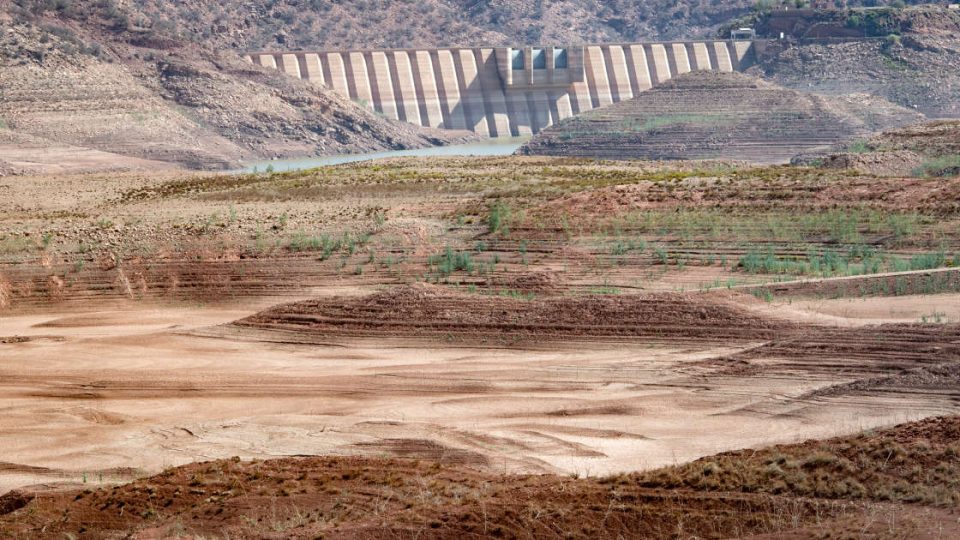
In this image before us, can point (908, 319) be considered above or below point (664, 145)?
above

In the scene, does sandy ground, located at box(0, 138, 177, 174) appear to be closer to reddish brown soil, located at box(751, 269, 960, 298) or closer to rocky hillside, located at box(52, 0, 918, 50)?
rocky hillside, located at box(52, 0, 918, 50)

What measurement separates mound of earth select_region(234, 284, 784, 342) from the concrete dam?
70927 millimetres

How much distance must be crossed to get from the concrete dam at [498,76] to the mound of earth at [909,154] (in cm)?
4228

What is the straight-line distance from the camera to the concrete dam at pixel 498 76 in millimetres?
97688

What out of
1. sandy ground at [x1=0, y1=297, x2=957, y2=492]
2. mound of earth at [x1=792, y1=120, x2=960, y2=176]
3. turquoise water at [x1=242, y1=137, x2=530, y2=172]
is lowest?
turquoise water at [x1=242, y1=137, x2=530, y2=172]

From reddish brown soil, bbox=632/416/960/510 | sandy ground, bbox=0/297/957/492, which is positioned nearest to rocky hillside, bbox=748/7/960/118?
sandy ground, bbox=0/297/957/492

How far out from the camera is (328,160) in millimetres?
83938

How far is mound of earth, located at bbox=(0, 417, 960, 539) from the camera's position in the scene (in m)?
13.2

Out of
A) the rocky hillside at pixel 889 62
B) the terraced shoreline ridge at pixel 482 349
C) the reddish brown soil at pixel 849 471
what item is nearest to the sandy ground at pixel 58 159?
the terraced shoreline ridge at pixel 482 349

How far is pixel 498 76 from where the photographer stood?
10275cm

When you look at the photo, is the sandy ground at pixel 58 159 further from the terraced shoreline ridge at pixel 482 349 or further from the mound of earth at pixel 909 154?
the mound of earth at pixel 909 154

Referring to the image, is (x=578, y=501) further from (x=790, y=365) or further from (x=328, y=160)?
(x=328, y=160)

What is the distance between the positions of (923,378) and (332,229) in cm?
1940

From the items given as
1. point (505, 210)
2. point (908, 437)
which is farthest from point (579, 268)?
point (908, 437)
